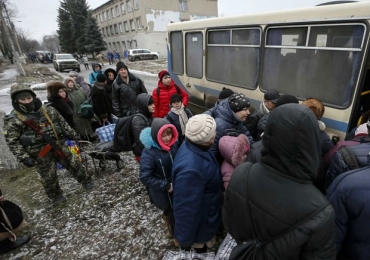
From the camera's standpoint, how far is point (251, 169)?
1153 millimetres

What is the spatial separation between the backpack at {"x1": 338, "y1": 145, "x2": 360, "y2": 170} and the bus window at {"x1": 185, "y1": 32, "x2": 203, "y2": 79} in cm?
406

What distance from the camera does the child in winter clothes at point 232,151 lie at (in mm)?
2105

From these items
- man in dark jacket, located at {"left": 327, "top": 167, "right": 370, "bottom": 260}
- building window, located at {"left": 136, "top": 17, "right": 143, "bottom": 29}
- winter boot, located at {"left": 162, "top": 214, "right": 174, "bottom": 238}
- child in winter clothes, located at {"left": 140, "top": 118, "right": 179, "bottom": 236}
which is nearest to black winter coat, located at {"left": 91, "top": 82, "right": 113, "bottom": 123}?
child in winter clothes, located at {"left": 140, "top": 118, "right": 179, "bottom": 236}

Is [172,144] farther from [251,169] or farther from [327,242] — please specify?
[327,242]

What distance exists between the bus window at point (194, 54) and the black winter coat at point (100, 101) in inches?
88.3

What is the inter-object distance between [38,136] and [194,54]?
3840mm

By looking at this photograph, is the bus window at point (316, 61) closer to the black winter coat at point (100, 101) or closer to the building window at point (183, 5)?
the black winter coat at point (100, 101)

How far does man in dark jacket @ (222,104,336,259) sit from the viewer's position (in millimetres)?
947

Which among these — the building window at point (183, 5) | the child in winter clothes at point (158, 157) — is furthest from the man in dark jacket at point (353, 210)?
the building window at point (183, 5)

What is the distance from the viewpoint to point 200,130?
1.78 m

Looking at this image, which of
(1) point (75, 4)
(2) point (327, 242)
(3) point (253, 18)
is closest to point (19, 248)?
(2) point (327, 242)

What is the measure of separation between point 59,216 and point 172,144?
7.62ft

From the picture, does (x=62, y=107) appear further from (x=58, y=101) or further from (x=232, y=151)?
(x=232, y=151)

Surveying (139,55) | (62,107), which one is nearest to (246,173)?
(62,107)
